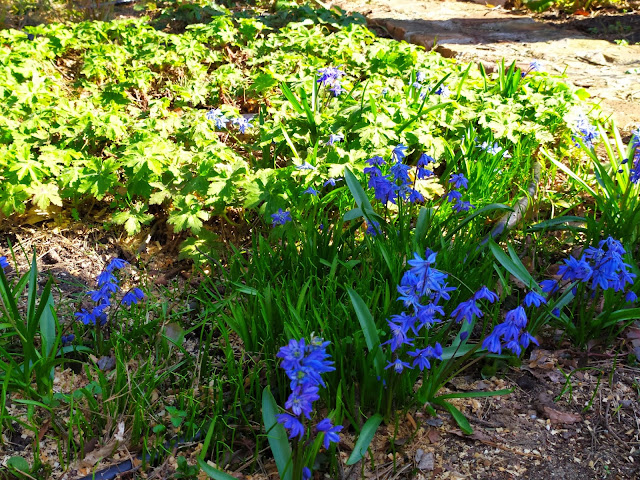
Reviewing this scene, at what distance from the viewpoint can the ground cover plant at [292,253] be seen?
1.81 meters

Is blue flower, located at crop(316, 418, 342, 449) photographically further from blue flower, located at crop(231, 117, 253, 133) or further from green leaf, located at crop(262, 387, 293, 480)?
blue flower, located at crop(231, 117, 253, 133)

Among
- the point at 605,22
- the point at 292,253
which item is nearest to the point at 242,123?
the point at 292,253

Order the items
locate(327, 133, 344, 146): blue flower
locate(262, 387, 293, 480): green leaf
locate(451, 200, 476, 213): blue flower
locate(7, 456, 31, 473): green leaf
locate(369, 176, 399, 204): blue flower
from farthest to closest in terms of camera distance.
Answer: locate(327, 133, 344, 146): blue flower < locate(451, 200, 476, 213): blue flower < locate(369, 176, 399, 204): blue flower < locate(7, 456, 31, 473): green leaf < locate(262, 387, 293, 480): green leaf

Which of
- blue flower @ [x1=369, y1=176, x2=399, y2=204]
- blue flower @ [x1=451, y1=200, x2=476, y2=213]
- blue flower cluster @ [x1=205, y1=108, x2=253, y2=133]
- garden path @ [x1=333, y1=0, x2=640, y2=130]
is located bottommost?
blue flower @ [x1=451, y1=200, x2=476, y2=213]

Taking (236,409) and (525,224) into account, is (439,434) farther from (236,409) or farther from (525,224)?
(525,224)

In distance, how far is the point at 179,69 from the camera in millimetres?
4555

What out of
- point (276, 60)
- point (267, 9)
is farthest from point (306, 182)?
point (267, 9)

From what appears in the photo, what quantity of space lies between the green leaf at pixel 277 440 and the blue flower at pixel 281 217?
94cm

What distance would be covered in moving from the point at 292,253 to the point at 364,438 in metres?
0.91

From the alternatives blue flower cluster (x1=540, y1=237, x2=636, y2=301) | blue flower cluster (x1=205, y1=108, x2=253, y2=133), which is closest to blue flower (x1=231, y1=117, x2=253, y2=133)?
blue flower cluster (x1=205, y1=108, x2=253, y2=133)

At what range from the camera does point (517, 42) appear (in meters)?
5.96

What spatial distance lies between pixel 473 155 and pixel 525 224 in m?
0.55

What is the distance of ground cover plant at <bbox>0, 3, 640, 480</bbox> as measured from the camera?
181 cm

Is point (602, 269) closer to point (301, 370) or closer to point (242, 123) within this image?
point (301, 370)
